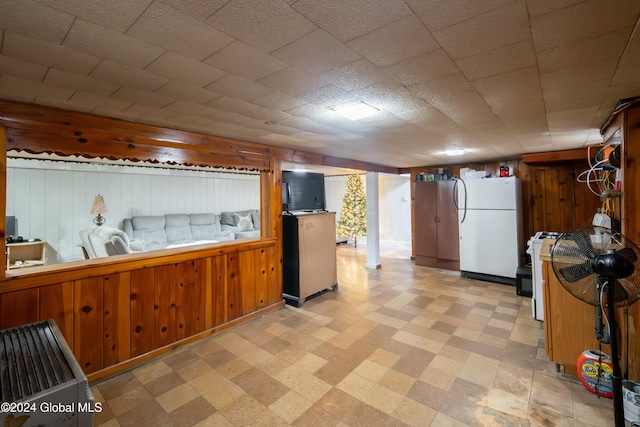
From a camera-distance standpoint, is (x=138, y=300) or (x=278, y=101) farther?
(x=138, y=300)

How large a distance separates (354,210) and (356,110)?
18.9 feet

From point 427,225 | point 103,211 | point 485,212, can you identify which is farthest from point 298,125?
point 103,211

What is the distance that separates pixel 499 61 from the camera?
57.4 inches

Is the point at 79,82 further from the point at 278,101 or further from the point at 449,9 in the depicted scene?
the point at 449,9

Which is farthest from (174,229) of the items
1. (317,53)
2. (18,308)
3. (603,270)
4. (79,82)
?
(603,270)

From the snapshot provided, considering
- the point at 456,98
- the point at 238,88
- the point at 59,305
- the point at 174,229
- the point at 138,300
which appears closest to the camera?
the point at 238,88

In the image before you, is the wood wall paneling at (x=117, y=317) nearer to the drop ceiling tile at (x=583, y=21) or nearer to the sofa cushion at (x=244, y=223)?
the drop ceiling tile at (x=583, y=21)

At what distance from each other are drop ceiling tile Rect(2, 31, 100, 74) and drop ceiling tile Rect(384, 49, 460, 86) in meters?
1.49

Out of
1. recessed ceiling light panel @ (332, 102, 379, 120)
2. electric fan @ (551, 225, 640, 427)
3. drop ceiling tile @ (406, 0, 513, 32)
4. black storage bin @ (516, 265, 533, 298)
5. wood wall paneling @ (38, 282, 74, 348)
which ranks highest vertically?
recessed ceiling light panel @ (332, 102, 379, 120)

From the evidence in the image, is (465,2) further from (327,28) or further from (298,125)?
(298,125)

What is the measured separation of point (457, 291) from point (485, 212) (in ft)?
4.71

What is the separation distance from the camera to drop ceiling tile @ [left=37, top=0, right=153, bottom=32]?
0.99 m

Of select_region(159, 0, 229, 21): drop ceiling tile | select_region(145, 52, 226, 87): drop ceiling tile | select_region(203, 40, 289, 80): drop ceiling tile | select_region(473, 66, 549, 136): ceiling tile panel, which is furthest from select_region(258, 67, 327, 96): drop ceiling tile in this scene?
select_region(473, 66, 549, 136): ceiling tile panel

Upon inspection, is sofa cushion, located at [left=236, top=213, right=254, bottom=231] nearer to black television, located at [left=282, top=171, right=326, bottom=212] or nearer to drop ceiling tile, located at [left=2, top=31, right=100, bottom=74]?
black television, located at [left=282, top=171, right=326, bottom=212]
